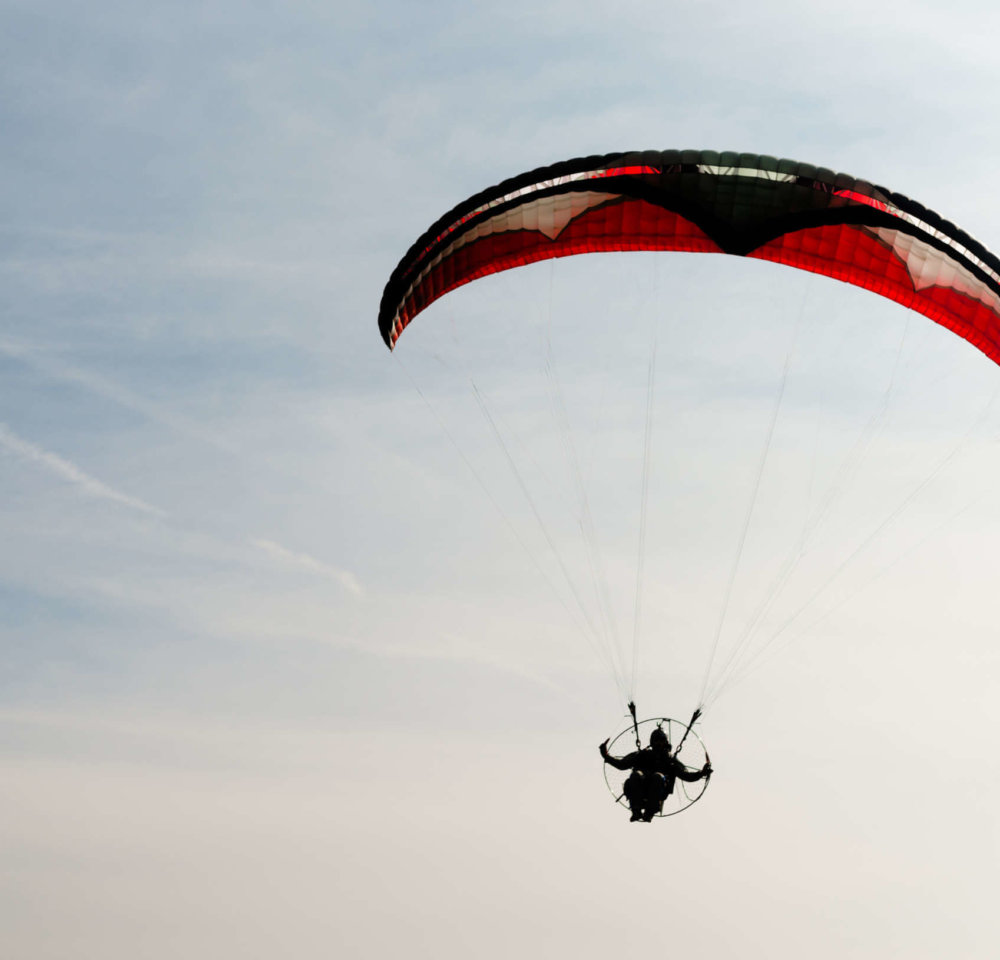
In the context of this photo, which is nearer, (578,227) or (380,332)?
(578,227)

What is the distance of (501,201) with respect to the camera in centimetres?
1998

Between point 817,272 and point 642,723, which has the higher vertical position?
point 817,272

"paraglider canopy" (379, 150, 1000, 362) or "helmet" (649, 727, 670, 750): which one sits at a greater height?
"paraglider canopy" (379, 150, 1000, 362)

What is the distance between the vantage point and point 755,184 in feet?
63.0

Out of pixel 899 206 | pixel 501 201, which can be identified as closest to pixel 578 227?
pixel 501 201

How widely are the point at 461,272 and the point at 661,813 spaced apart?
29.3 feet

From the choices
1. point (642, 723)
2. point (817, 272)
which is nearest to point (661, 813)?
point (642, 723)

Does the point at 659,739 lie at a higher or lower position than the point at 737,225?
lower

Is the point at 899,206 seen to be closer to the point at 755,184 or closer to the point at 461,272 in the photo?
the point at 755,184

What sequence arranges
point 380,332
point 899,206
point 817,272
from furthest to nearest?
point 380,332 < point 817,272 < point 899,206

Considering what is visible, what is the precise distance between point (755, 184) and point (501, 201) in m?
3.75

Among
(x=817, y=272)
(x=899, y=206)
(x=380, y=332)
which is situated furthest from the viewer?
(x=380, y=332)

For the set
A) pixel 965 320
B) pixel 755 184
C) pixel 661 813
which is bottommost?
pixel 661 813

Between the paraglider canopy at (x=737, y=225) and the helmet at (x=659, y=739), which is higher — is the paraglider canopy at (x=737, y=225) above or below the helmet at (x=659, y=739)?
above
